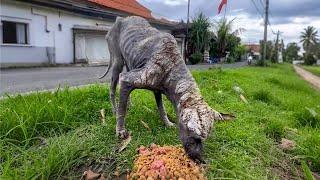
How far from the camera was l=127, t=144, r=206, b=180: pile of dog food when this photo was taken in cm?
322

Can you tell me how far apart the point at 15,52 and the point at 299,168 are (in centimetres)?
1620

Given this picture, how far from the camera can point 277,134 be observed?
519 centimetres

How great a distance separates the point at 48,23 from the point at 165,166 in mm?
18347

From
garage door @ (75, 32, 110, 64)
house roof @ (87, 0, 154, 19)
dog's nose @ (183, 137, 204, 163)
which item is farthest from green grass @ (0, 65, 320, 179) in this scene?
house roof @ (87, 0, 154, 19)

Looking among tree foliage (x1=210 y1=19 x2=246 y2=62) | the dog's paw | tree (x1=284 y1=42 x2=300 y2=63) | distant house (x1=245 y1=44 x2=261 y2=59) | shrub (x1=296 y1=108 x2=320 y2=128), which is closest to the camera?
the dog's paw

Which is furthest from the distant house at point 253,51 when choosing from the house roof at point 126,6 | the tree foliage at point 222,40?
the house roof at point 126,6

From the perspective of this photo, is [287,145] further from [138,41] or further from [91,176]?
[91,176]

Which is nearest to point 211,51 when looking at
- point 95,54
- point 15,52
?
point 95,54

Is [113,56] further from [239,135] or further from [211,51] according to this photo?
[211,51]

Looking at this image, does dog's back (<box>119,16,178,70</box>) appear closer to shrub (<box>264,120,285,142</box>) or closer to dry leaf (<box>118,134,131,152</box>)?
dry leaf (<box>118,134,131,152</box>)

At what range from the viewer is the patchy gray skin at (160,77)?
3.30 meters

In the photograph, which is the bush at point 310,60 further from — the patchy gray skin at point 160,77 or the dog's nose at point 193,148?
the dog's nose at point 193,148

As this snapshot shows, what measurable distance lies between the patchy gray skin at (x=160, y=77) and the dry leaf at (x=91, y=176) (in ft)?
2.46

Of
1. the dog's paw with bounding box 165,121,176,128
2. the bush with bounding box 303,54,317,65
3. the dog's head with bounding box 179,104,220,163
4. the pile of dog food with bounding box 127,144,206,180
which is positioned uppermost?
the dog's head with bounding box 179,104,220,163
